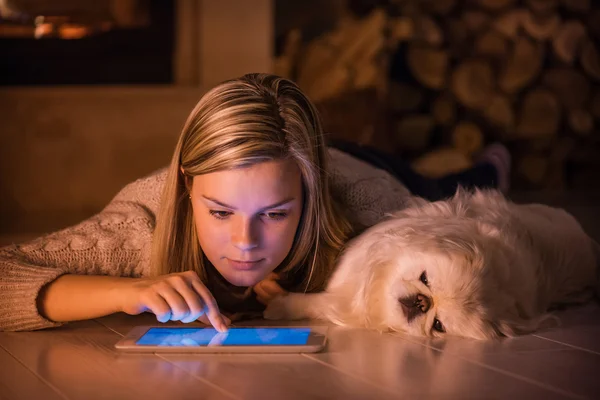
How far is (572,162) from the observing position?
3777 mm

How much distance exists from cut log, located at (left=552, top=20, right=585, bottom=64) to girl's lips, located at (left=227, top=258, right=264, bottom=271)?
2.27m

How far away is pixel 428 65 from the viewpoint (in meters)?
3.54

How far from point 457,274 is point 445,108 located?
2.20 meters

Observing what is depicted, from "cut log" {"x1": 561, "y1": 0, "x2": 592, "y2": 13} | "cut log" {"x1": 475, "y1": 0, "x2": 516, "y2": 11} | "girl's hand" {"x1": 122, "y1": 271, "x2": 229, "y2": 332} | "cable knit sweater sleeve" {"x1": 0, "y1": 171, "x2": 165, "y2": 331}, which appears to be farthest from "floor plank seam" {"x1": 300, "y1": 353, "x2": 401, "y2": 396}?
"cut log" {"x1": 561, "y1": 0, "x2": 592, "y2": 13}

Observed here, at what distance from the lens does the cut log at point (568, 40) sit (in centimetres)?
349

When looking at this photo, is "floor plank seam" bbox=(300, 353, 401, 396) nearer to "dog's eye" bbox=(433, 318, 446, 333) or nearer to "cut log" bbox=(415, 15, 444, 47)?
"dog's eye" bbox=(433, 318, 446, 333)

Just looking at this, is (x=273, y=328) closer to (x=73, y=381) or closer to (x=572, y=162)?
(x=73, y=381)

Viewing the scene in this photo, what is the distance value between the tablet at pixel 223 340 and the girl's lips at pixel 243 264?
11 centimetres

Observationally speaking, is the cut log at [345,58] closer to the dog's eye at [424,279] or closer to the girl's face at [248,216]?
the girl's face at [248,216]

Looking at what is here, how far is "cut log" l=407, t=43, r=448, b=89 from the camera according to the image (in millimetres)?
3518

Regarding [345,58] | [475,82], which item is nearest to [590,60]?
[475,82]

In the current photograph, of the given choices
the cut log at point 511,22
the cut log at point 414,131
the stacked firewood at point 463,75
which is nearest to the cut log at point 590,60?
the stacked firewood at point 463,75

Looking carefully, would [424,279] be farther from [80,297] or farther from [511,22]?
[511,22]

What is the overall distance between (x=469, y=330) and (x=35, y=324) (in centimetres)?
76
